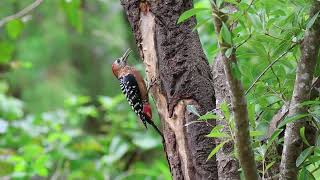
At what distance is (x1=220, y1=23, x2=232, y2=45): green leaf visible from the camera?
102 cm

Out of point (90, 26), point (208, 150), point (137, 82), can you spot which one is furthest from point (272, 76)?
point (90, 26)

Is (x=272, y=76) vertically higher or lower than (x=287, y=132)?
higher

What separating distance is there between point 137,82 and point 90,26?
3.49m

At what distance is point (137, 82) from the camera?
8.70ft

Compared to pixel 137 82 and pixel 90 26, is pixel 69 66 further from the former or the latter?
pixel 137 82

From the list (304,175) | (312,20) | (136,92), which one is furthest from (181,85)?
(136,92)

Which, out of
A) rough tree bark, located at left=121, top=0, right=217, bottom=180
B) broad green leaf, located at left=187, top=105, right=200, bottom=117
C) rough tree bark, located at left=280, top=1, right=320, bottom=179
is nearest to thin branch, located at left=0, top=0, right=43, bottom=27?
rough tree bark, located at left=121, top=0, right=217, bottom=180

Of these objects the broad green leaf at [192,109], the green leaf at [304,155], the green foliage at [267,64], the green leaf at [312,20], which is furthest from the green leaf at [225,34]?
the broad green leaf at [192,109]

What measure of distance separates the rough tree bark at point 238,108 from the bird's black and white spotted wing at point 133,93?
4.48 feet

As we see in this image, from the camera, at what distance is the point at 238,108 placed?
1.10 m

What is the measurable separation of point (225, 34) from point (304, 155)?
351mm

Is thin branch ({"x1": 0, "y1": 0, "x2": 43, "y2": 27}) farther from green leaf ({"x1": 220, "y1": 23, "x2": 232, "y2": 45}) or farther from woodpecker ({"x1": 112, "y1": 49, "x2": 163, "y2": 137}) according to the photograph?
green leaf ({"x1": 220, "y1": 23, "x2": 232, "y2": 45})

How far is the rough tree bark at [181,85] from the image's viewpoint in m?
1.58

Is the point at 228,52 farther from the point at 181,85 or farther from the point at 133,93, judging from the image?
the point at 133,93
